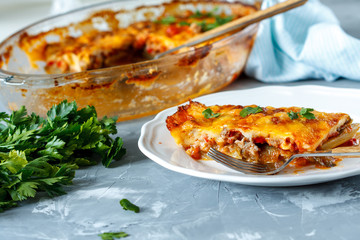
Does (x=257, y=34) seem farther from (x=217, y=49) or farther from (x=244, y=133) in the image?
(x=244, y=133)

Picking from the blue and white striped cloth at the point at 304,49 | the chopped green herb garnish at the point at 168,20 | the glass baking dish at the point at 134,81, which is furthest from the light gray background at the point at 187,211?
the chopped green herb garnish at the point at 168,20

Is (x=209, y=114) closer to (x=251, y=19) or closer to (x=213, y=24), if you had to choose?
(x=251, y=19)

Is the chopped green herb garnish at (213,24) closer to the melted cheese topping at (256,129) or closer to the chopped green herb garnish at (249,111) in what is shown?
the melted cheese topping at (256,129)

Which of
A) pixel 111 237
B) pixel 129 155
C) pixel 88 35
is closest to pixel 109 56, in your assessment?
pixel 88 35

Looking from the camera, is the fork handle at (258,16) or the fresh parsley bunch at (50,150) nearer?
the fresh parsley bunch at (50,150)

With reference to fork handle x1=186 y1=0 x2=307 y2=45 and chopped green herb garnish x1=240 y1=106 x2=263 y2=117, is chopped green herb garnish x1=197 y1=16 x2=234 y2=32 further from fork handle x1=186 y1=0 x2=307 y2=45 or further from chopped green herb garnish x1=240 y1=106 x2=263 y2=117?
chopped green herb garnish x1=240 y1=106 x2=263 y2=117

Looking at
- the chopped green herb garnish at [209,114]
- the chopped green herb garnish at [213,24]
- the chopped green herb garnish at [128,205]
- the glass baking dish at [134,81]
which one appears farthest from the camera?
the chopped green herb garnish at [213,24]

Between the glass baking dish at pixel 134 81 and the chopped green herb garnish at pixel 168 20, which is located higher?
the chopped green herb garnish at pixel 168 20

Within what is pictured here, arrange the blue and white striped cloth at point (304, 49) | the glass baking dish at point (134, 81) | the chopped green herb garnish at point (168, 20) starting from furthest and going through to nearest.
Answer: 1. the chopped green herb garnish at point (168, 20)
2. the blue and white striped cloth at point (304, 49)
3. the glass baking dish at point (134, 81)
